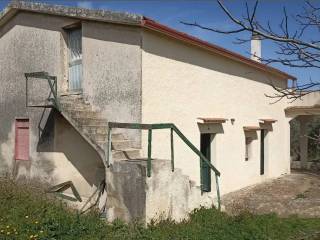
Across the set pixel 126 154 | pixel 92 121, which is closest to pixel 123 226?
pixel 126 154

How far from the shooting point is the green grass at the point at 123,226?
7.35 m

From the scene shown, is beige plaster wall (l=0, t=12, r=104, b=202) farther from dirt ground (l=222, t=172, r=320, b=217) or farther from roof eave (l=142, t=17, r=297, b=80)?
dirt ground (l=222, t=172, r=320, b=217)

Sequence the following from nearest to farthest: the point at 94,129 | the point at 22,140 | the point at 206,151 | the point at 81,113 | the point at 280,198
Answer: the point at 94,129 → the point at 81,113 → the point at 22,140 → the point at 206,151 → the point at 280,198

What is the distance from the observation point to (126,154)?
28.9 ft

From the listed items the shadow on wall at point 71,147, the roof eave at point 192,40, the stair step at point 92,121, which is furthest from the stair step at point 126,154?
the roof eave at point 192,40

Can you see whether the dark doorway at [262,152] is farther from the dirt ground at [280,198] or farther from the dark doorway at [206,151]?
the dark doorway at [206,151]

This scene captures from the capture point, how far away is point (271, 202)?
12430 millimetres

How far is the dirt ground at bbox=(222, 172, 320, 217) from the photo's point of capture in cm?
1120

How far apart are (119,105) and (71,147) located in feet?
6.40

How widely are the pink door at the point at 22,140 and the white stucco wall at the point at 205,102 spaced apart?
4259 mm

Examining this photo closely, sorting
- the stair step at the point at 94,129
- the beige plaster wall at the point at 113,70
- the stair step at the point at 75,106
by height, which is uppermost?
the beige plaster wall at the point at 113,70

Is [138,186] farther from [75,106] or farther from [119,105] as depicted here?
[75,106]

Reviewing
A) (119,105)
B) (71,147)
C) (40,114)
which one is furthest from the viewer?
(40,114)

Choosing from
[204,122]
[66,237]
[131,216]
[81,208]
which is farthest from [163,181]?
[204,122]
